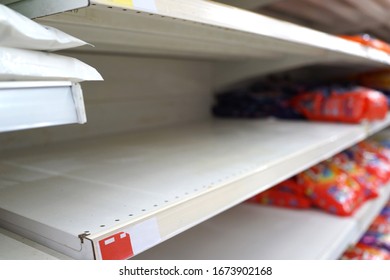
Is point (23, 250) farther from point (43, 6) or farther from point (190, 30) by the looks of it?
point (190, 30)

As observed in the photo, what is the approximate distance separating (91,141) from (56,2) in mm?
790

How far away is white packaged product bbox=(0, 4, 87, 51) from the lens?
445 millimetres

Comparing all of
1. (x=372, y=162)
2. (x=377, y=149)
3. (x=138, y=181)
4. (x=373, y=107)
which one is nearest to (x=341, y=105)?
(x=373, y=107)

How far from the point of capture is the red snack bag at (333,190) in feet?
4.78

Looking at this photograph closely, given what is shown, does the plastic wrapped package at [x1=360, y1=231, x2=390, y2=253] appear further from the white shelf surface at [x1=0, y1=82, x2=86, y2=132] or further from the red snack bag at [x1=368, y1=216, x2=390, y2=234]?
the white shelf surface at [x1=0, y1=82, x2=86, y2=132]

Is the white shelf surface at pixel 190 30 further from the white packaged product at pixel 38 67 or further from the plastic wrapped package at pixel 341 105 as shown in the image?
the plastic wrapped package at pixel 341 105

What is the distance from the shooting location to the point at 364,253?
1.53 metres

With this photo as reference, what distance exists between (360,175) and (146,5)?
155 cm

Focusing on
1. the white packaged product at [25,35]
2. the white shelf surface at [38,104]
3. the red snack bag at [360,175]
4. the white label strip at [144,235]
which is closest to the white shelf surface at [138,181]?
the white label strip at [144,235]

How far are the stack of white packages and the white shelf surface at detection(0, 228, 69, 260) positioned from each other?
206 millimetres

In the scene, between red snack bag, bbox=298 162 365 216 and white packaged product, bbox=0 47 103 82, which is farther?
red snack bag, bbox=298 162 365 216

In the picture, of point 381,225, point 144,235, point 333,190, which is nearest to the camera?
point 144,235

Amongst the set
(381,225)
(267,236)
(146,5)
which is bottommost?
(381,225)

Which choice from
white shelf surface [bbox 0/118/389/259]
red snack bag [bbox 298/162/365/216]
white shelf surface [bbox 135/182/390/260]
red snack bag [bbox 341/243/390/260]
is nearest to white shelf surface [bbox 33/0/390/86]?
white shelf surface [bbox 0/118/389/259]
